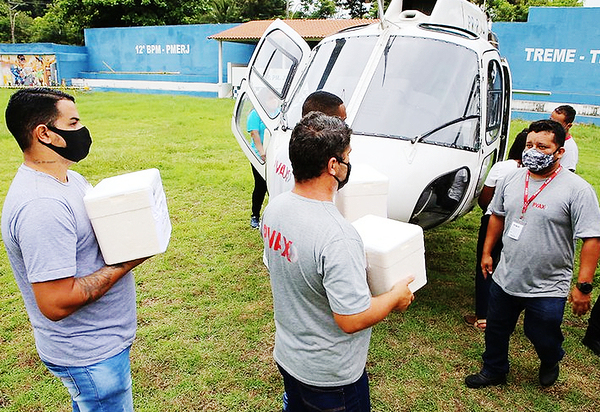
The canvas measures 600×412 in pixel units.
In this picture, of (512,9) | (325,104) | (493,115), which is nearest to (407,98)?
(493,115)

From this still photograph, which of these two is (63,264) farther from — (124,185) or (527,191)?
(527,191)

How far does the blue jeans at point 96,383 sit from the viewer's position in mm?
1910

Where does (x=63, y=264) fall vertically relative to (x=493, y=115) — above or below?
below

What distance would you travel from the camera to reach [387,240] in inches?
79.7

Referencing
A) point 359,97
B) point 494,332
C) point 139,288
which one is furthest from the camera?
point 139,288

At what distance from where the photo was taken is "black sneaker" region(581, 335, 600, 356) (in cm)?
378

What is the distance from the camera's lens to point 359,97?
13.1 feet

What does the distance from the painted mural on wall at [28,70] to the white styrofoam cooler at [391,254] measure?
3052 centimetres

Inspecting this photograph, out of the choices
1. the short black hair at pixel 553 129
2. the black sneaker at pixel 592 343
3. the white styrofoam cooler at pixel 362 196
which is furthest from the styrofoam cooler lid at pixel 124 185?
the black sneaker at pixel 592 343

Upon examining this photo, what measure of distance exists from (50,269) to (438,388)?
2.71 meters

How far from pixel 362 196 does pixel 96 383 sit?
1528 millimetres

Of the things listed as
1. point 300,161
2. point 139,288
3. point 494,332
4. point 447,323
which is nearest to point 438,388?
point 494,332

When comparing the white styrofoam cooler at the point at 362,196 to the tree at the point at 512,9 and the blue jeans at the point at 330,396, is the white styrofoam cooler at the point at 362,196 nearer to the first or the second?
the blue jeans at the point at 330,396

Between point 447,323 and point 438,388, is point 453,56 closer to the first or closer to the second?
point 447,323
